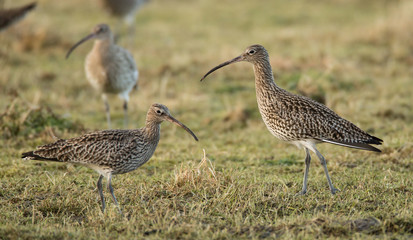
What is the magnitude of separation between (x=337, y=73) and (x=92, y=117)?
17.9 ft

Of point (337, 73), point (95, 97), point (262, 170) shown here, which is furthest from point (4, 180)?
point (337, 73)

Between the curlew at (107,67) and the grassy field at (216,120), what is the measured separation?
0.67 meters

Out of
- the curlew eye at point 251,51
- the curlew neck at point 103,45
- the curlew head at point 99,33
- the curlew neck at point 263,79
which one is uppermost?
the curlew head at point 99,33

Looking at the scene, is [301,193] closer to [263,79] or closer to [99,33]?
[263,79]

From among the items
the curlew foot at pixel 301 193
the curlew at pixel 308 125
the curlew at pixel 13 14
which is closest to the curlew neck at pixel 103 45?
the curlew at pixel 13 14

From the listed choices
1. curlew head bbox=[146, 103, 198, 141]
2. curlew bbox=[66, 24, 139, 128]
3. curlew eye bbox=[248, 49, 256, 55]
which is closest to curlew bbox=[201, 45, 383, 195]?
curlew eye bbox=[248, 49, 256, 55]

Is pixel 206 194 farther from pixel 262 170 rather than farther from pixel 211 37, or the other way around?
pixel 211 37

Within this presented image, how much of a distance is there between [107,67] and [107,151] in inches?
171

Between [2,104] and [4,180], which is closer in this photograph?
[4,180]

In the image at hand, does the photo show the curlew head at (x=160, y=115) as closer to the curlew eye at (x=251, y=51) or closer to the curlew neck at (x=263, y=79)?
the curlew neck at (x=263, y=79)

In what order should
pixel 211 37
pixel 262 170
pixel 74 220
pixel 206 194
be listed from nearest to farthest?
pixel 74 220
pixel 206 194
pixel 262 170
pixel 211 37

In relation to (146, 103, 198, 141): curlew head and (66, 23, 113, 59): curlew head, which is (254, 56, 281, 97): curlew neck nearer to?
(146, 103, 198, 141): curlew head

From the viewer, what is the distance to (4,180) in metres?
6.75

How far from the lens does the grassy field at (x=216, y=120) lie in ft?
18.0
